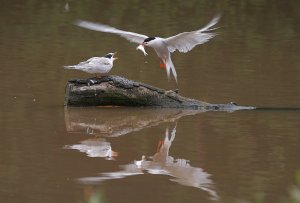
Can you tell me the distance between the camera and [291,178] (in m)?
7.83

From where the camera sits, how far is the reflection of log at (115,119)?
32.4 feet

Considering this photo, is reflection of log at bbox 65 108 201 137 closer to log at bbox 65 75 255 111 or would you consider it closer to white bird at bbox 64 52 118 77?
log at bbox 65 75 255 111

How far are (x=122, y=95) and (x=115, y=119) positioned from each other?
40 cm

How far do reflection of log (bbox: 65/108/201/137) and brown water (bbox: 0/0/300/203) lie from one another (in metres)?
0.01

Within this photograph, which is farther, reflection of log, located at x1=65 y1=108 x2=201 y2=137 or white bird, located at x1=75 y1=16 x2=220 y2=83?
white bird, located at x1=75 y1=16 x2=220 y2=83

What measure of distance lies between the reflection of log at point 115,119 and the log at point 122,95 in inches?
3.6

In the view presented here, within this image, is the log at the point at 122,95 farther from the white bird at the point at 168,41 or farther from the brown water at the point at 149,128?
the white bird at the point at 168,41

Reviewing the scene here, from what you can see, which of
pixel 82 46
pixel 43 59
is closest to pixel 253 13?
pixel 82 46

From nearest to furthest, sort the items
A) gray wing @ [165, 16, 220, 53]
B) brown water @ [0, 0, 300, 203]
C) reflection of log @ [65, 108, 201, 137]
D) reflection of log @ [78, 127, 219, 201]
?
brown water @ [0, 0, 300, 203]
reflection of log @ [78, 127, 219, 201]
reflection of log @ [65, 108, 201, 137]
gray wing @ [165, 16, 220, 53]

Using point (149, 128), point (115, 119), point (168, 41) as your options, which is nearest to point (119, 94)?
point (115, 119)

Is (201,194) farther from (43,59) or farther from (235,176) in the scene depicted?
(43,59)

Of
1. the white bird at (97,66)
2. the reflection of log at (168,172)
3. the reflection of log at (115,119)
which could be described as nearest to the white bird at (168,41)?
the white bird at (97,66)

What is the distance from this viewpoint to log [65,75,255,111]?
413 inches

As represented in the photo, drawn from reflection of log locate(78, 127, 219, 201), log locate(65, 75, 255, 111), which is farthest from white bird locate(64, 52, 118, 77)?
reflection of log locate(78, 127, 219, 201)
